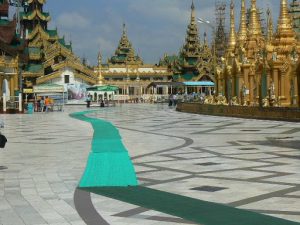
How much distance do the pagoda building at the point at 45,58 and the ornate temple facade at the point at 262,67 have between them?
136 feet

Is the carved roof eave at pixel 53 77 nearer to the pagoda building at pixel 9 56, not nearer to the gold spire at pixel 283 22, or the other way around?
the pagoda building at pixel 9 56

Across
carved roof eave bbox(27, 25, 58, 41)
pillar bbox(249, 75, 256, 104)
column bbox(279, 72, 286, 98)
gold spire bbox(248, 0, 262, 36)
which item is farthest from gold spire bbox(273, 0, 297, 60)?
carved roof eave bbox(27, 25, 58, 41)

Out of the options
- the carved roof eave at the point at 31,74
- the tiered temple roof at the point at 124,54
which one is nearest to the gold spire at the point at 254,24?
the carved roof eave at the point at 31,74

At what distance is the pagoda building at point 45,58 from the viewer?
80688 millimetres

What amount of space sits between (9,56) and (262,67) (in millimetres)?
30922

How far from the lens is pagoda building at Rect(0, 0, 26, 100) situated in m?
52.9

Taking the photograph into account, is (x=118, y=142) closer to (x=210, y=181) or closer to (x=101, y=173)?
(x=101, y=173)

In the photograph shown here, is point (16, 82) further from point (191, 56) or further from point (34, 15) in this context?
point (191, 56)

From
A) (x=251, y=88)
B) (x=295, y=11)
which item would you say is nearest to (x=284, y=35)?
(x=251, y=88)

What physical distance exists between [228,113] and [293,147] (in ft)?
62.9

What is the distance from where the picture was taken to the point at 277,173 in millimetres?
9523

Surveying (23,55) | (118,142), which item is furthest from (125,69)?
(118,142)

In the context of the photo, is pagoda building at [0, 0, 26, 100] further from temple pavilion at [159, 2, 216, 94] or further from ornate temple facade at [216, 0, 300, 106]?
temple pavilion at [159, 2, 216, 94]

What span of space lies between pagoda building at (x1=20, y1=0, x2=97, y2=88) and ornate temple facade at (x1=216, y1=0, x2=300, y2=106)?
41338mm
